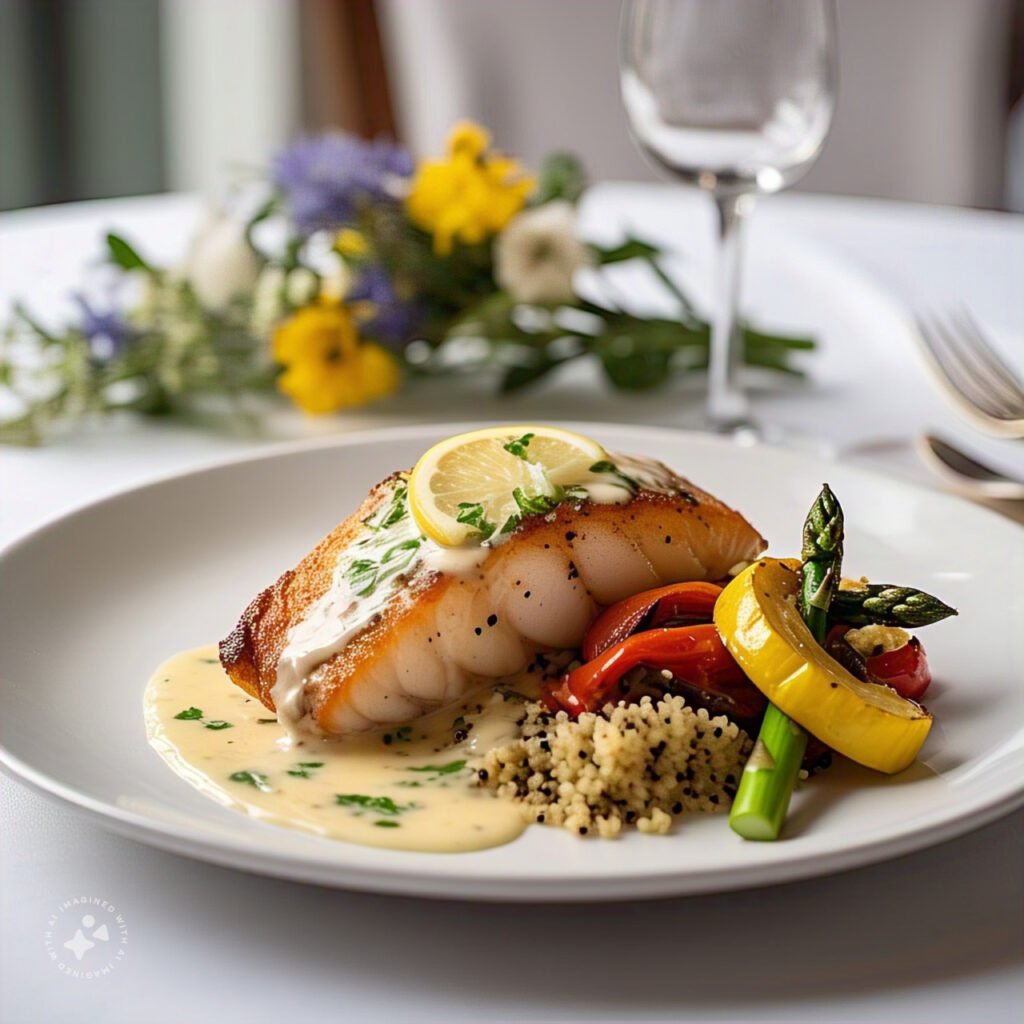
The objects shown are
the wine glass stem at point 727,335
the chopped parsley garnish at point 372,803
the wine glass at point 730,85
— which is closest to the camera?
the chopped parsley garnish at point 372,803

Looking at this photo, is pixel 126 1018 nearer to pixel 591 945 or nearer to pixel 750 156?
pixel 591 945

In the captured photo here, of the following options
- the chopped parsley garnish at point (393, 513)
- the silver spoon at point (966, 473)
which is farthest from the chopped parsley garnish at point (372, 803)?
the silver spoon at point (966, 473)

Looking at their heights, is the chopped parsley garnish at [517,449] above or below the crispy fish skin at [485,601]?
above

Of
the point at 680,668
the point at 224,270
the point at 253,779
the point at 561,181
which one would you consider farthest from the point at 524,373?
the point at 253,779

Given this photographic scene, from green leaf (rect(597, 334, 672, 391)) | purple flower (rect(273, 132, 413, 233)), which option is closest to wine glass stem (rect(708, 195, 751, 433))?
green leaf (rect(597, 334, 672, 391))

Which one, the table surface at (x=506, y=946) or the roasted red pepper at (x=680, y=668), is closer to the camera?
the table surface at (x=506, y=946)

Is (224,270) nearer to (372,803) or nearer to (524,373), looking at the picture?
(524,373)

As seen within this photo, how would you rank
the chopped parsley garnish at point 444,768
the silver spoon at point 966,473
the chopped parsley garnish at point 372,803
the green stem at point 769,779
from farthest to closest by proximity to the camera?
1. the silver spoon at point 966,473
2. the chopped parsley garnish at point 444,768
3. the chopped parsley garnish at point 372,803
4. the green stem at point 769,779

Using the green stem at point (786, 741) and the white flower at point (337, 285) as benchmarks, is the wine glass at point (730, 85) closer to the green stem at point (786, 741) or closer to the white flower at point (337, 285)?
the white flower at point (337, 285)
